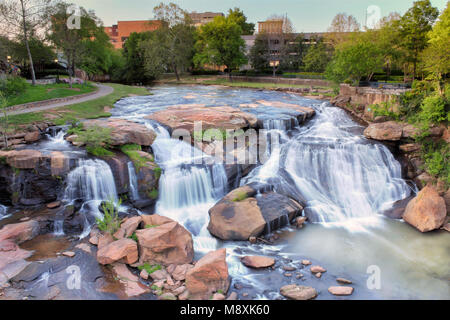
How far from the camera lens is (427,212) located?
37.6ft

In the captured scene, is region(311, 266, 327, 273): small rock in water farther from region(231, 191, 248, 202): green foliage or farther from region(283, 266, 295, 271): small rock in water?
region(231, 191, 248, 202): green foliage

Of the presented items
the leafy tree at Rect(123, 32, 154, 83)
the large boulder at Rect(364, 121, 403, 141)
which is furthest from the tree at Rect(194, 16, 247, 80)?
the large boulder at Rect(364, 121, 403, 141)

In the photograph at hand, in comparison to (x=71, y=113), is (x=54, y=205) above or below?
below

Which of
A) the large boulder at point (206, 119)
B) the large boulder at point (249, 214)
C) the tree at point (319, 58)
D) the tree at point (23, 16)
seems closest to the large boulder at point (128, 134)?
the large boulder at point (206, 119)

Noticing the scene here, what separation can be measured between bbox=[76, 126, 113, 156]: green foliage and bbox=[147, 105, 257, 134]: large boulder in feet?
13.9

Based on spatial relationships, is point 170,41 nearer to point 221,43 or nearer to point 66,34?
point 221,43

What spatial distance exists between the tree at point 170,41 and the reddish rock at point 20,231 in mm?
37411

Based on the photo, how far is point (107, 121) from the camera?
15906 millimetres

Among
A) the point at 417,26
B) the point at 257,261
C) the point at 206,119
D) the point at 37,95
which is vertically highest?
the point at 417,26

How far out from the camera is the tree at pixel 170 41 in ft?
147

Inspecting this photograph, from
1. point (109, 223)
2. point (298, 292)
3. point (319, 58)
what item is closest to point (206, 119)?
point (109, 223)

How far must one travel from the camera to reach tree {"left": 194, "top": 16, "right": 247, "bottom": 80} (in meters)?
44.5

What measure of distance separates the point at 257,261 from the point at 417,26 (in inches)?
1112

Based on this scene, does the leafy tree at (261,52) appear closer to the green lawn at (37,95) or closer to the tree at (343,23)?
the tree at (343,23)
